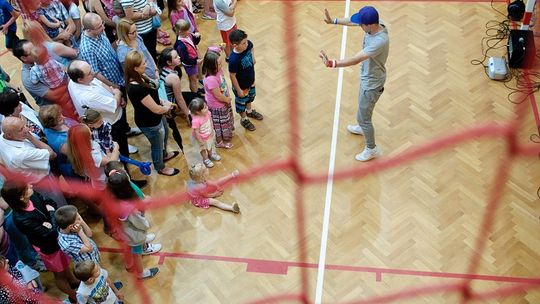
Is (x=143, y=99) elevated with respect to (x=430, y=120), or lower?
elevated

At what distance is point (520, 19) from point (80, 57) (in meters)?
4.58

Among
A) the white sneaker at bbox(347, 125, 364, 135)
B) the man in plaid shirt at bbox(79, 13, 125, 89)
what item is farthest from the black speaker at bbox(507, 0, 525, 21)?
the man in plaid shirt at bbox(79, 13, 125, 89)

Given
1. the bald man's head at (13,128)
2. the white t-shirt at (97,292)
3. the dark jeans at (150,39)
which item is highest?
the bald man's head at (13,128)

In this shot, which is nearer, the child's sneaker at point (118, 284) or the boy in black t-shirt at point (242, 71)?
the child's sneaker at point (118, 284)

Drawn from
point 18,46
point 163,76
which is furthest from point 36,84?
point 163,76

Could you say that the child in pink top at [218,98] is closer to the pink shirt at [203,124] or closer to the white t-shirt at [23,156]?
the pink shirt at [203,124]

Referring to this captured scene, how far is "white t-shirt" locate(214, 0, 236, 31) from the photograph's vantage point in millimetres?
5762

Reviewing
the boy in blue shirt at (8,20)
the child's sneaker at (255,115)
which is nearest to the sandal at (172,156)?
the child's sneaker at (255,115)

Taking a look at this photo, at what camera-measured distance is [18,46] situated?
4781 millimetres

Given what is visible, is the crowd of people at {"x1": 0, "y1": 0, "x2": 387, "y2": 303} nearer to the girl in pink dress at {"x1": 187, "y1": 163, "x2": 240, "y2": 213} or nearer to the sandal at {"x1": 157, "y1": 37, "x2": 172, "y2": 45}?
the girl in pink dress at {"x1": 187, "y1": 163, "x2": 240, "y2": 213}

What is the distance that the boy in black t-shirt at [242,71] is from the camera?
507cm

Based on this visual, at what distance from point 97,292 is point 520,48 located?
4.53m

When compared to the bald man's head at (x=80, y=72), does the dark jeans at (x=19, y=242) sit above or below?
below

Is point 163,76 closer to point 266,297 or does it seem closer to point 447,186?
point 266,297
